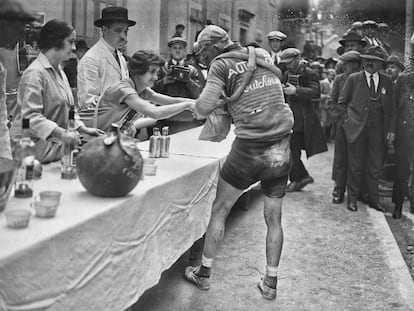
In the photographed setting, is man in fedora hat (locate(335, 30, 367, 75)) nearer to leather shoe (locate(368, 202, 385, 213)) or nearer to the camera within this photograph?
leather shoe (locate(368, 202, 385, 213))

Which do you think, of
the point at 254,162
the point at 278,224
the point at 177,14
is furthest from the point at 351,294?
the point at 177,14

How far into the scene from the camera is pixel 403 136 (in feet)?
20.1

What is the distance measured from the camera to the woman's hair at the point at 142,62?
11.5 ft

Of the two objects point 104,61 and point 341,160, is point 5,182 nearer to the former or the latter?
point 104,61

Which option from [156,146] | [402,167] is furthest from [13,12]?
[402,167]

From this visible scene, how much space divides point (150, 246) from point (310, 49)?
12.5m

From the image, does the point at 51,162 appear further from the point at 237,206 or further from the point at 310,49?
the point at 310,49

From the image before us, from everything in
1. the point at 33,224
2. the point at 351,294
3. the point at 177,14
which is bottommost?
the point at 351,294

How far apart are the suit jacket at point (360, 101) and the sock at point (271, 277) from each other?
2.84 m

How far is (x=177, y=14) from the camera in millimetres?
8203

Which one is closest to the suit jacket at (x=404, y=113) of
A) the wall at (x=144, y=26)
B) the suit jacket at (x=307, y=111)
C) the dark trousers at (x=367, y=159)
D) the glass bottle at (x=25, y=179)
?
the dark trousers at (x=367, y=159)

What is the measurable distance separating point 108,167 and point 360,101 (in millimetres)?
4231

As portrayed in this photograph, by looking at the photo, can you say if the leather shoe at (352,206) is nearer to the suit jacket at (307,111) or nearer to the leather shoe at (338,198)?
the leather shoe at (338,198)

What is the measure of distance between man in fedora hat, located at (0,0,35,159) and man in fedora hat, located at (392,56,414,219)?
154 inches
